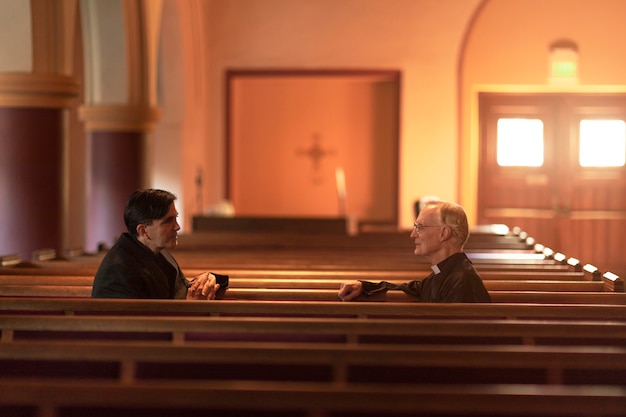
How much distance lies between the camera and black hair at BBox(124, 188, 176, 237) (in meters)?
4.39

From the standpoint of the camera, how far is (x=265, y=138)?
15.0 m

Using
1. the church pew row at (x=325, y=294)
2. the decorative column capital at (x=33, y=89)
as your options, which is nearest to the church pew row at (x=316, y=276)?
the church pew row at (x=325, y=294)

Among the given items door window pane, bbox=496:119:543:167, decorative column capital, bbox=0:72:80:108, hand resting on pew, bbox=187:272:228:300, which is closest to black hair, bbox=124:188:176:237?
hand resting on pew, bbox=187:272:228:300

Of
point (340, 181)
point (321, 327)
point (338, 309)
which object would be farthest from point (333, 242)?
point (340, 181)

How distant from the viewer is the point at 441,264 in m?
4.35

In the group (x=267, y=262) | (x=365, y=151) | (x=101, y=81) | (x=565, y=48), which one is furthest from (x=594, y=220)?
(x=267, y=262)

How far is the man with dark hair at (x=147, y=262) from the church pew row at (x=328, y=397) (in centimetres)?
126

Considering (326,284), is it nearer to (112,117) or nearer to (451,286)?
(451,286)

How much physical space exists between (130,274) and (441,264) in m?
1.25

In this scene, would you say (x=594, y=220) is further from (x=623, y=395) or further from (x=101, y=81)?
(x=623, y=395)

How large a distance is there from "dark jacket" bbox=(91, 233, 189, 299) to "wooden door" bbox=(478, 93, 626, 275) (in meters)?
10.1

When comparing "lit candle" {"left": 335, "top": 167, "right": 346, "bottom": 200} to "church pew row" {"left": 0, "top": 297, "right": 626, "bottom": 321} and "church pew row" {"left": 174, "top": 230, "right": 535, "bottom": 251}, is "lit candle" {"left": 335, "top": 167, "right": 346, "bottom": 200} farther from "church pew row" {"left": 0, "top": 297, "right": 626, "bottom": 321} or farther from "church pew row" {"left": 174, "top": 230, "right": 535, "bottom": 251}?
"church pew row" {"left": 0, "top": 297, "right": 626, "bottom": 321}

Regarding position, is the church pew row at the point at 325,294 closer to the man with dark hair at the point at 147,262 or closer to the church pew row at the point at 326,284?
the church pew row at the point at 326,284

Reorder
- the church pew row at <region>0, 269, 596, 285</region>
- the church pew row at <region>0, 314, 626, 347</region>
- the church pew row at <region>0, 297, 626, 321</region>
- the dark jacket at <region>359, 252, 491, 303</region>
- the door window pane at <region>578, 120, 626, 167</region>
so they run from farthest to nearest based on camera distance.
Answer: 1. the door window pane at <region>578, 120, 626, 167</region>
2. the church pew row at <region>0, 269, 596, 285</region>
3. the dark jacket at <region>359, 252, 491, 303</region>
4. the church pew row at <region>0, 297, 626, 321</region>
5. the church pew row at <region>0, 314, 626, 347</region>
